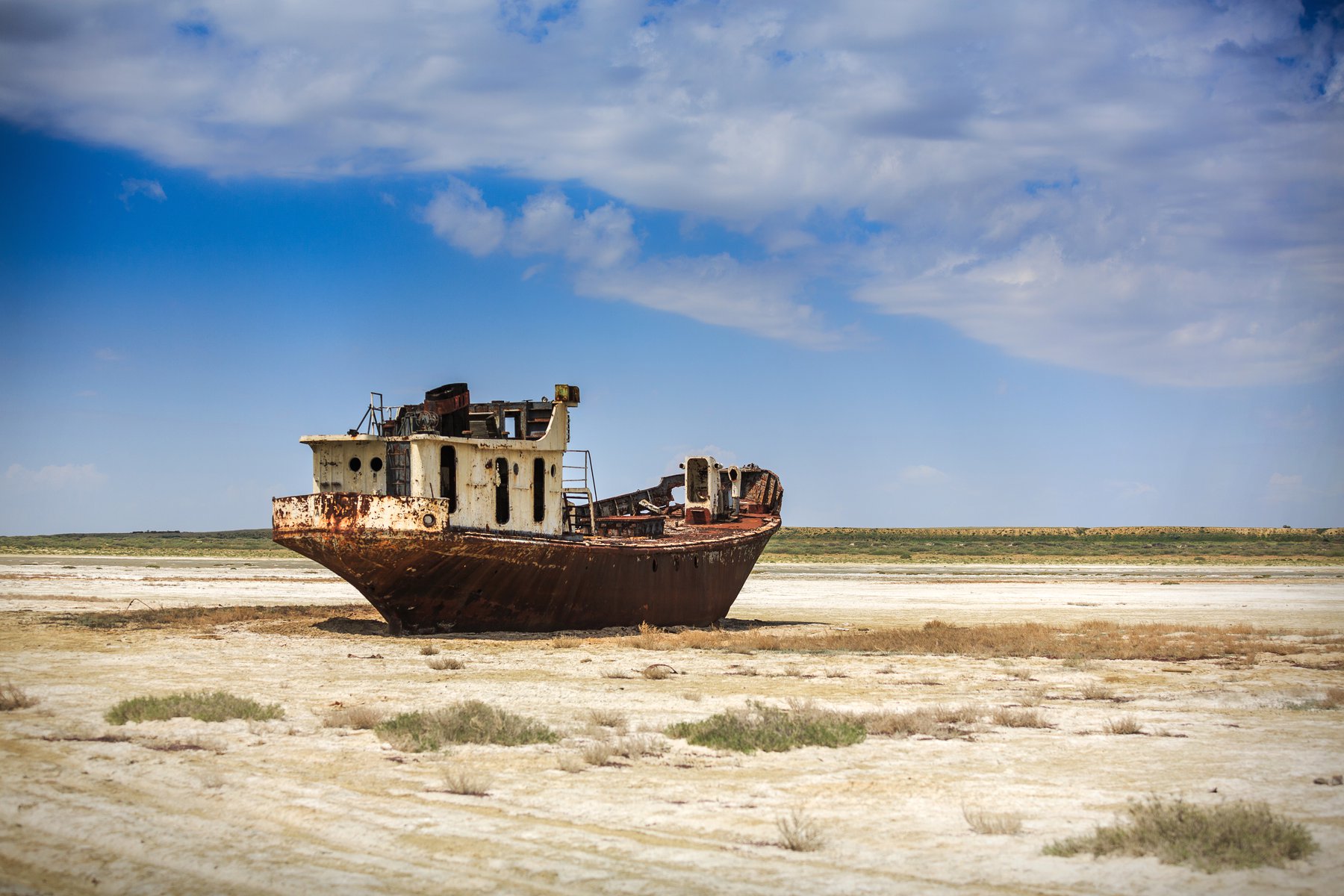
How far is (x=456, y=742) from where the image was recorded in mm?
11555

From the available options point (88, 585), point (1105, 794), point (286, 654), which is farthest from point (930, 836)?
point (88, 585)

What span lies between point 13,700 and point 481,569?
1005 centimetres

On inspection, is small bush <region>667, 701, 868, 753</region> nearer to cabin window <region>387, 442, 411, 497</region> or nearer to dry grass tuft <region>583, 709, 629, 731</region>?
dry grass tuft <region>583, 709, 629, 731</region>

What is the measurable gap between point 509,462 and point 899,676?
9373 millimetres

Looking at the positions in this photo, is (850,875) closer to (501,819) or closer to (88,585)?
(501,819)

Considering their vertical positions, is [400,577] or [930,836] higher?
[400,577]

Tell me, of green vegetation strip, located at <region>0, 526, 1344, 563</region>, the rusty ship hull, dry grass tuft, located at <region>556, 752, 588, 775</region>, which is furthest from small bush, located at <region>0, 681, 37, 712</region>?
green vegetation strip, located at <region>0, 526, 1344, 563</region>

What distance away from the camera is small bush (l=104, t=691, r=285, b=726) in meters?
12.1

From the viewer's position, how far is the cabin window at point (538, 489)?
2406 centimetres

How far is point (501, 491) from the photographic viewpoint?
76.7ft

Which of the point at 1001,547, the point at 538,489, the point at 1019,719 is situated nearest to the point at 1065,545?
the point at 1001,547

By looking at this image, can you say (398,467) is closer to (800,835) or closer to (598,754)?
(598,754)

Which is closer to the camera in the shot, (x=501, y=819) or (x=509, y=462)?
(x=501, y=819)

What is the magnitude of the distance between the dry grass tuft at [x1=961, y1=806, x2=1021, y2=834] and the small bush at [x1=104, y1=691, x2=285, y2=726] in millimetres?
7300
